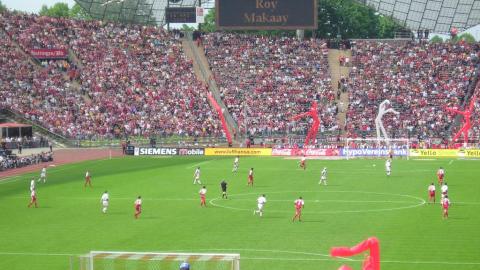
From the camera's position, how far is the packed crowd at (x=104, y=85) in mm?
89125

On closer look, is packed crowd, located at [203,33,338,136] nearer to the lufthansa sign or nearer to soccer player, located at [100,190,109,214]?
the lufthansa sign

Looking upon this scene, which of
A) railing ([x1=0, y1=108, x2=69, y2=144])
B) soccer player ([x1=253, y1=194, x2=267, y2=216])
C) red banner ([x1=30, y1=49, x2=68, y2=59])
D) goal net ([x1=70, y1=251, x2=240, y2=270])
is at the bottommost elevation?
railing ([x1=0, y1=108, x2=69, y2=144])

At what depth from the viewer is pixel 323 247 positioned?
115 feet

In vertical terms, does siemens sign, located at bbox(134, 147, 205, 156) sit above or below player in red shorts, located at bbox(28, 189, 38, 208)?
below

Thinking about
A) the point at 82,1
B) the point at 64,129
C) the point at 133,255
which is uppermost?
the point at 82,1

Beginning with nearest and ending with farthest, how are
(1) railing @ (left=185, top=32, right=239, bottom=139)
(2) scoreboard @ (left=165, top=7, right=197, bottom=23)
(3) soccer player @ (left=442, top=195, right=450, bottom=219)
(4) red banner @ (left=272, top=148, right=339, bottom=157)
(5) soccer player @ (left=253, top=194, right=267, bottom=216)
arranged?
(3) soccer player @ (left=442, top=195, right=450, bottom=219), (5) soccer player @ (left=253, top=194, right=267, bottom=216), (4) red banner @ (left=272, top=148, right=339, bottom=157), (1) railing @ (left=185, top=32, right=239, bottom=139), (2) scoreboard @ (left=165, top=7, right=197, bottom=23)

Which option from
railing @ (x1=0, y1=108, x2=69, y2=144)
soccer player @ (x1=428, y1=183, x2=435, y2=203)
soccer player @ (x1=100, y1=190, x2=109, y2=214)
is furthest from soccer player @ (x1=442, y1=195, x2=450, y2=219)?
railing @ (x1=0, y1=108, x2=69, y2=144)

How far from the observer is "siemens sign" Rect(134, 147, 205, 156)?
84562 mm

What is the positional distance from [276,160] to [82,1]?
149 ft

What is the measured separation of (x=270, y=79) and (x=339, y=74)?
9.31m

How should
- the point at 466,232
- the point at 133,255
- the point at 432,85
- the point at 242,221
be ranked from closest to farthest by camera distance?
1. the point at 133,255
2. the point at 466,232
3. the point at 242,221
4. the point at 432,85

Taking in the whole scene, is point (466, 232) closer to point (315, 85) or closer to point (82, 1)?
point (315, 85)

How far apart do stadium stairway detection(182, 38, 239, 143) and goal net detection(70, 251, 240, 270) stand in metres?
64.4

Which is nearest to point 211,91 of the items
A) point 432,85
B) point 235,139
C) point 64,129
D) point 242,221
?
point 235,139
